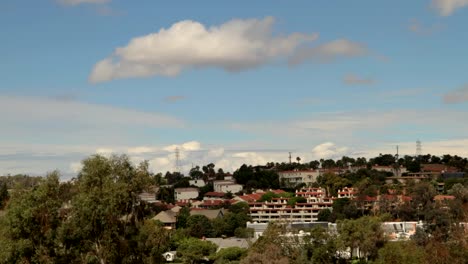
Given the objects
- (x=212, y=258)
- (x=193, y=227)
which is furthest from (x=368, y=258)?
(x=193, y=227)

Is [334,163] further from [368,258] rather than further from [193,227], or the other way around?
[368,258]

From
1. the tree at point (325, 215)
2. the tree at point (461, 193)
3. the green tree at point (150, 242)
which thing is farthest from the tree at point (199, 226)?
the green tree at point (150, 242)

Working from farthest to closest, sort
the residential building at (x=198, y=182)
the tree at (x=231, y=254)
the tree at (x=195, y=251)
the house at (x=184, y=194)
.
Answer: the residential building at (x=198, y=182) → the house at (x=184, y=194) → the tree at (x=195, y=251) → the tree at (x=231, y=254)

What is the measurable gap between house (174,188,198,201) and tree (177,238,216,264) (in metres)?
68.2

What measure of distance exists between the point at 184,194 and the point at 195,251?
71.9 meters

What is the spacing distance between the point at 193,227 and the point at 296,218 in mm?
21773

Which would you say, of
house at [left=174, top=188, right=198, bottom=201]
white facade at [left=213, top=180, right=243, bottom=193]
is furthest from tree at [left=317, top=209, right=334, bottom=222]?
house at [left=174, top=188, right=198, bottom=201]

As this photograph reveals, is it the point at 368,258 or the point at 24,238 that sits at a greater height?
the point at 24,238

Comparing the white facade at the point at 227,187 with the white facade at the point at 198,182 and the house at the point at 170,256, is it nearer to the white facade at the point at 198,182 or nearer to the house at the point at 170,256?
the white facade at the point at 198,182

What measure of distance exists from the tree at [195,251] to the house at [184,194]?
68221mm

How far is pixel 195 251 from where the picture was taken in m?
44.8

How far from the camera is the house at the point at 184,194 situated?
115 meters

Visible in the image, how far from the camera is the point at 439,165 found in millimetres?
122375

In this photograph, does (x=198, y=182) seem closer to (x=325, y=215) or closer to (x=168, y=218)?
(x=325, y=215)
